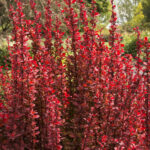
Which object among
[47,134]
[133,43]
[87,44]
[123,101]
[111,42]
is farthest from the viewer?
[133,43]

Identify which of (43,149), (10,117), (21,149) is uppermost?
(10,117)

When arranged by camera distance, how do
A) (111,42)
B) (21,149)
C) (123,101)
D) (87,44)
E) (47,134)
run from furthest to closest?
(111,42) → (87,44) → (123,101) → (47,134) → (21,149)

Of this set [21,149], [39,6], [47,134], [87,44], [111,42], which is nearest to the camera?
[21,149]

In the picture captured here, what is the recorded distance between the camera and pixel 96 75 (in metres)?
2.32

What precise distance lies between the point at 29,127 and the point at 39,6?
6.17 metres

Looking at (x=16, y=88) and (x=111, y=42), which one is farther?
(x=111, y=42)

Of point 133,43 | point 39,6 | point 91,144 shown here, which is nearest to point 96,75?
point 91,144

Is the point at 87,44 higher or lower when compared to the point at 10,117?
higher

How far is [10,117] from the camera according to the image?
1.91m

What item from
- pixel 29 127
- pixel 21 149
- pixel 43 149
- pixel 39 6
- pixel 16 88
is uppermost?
pixel 39 6

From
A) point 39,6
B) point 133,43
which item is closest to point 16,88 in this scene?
point 39,6

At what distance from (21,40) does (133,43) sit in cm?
1038

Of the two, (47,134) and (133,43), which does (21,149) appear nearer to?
(47,134)

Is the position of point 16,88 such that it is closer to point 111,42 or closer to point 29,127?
point 29,127
